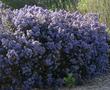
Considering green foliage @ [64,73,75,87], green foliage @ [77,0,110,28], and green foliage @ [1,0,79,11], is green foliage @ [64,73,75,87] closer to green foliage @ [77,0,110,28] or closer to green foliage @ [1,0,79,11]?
green foliage @ [77,0,110,28]

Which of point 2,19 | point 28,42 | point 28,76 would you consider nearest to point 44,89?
point 28,76

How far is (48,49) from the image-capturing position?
21.5 feet

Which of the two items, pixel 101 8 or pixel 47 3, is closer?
pixel 101 8

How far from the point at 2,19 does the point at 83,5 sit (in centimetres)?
391

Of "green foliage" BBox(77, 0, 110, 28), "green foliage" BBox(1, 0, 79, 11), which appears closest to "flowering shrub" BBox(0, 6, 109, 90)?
"green foliage" BBox(77, 0, 110, 28)

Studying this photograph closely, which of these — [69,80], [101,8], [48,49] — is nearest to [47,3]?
[101,8]

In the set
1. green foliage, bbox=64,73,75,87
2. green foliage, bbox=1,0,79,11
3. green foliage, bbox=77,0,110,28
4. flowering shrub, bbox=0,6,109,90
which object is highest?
green foliage, bbox=1,0,79,11

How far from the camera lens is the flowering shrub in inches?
248

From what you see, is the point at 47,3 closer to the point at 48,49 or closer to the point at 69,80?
the point at 48,49

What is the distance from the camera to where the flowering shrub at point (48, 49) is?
20.7ft

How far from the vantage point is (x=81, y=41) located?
6.83 metres

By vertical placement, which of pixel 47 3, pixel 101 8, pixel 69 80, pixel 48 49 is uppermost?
pixel 47 3

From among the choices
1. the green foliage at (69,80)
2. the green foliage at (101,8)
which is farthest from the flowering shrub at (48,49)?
the green foliage at (101,8)

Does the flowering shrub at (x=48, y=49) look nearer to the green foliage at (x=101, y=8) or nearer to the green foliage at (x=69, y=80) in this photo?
the green foliage at (x=69, y=80)
